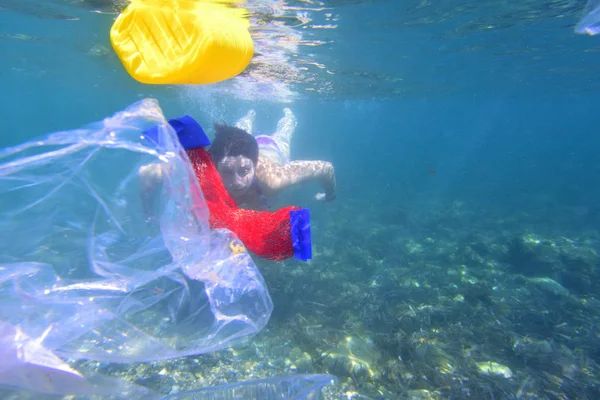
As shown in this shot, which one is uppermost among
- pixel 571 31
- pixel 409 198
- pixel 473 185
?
pixel 571 31

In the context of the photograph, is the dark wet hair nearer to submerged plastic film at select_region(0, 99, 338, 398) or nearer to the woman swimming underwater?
the woman swimming underwater

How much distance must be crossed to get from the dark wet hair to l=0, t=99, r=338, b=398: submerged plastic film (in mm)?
827

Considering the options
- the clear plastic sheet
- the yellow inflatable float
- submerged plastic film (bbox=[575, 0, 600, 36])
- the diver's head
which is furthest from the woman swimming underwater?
submerged plastic film (bbox=[575, 0, 600, 36])

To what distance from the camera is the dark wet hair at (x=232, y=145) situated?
3.12m

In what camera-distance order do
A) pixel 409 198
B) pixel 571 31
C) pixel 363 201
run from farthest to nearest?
pixel 409 198, pixel 363 201, pixel 571 31

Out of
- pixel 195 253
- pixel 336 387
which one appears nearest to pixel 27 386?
pixel 195 253

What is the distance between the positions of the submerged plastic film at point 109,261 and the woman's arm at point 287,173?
193cm

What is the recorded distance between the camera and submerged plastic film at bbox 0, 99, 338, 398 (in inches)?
84.4

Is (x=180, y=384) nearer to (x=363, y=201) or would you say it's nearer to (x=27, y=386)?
(x=27, y=386)

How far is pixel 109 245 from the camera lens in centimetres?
246

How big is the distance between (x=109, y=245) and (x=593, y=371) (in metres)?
7.81

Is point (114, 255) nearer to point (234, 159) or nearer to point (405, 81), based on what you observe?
point (234, 159)

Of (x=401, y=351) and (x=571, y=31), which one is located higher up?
(x=571, y=31)

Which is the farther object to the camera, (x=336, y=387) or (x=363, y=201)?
(x=363, y=201)
